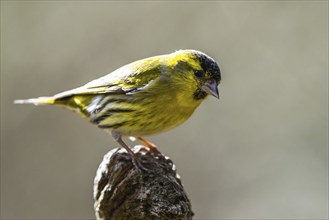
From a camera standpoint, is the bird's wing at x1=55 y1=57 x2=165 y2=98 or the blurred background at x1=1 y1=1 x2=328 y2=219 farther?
the blurred background at x1=1 y1=1 x2=328 y2=219

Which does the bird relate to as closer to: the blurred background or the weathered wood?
the weathered wood

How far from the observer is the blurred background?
7.46 m

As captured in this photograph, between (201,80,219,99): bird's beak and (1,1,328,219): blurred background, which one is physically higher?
(1,1,328,219): blurred background

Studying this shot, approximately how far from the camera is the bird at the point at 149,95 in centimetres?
427

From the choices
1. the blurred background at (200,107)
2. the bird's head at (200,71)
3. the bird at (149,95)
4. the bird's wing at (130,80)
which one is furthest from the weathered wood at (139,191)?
the blurred background at (200,107)

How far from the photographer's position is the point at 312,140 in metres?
7.69

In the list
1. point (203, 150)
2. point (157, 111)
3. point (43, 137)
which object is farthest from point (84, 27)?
point (157, 111)

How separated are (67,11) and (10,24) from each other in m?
0.76

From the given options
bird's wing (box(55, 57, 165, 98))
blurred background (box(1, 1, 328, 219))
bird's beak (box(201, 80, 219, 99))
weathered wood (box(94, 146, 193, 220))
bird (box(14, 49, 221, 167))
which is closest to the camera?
weathered wood (box(94, 146, 193, 220))

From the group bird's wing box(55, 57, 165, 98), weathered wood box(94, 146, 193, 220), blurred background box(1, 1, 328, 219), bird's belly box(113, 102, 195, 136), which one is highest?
blurred background box(1, 1, 328, 219)

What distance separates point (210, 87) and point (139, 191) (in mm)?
1406

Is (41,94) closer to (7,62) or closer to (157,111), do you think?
(7,62)

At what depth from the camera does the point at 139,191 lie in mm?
2941

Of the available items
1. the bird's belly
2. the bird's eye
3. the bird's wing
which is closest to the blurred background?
the bird's wing
